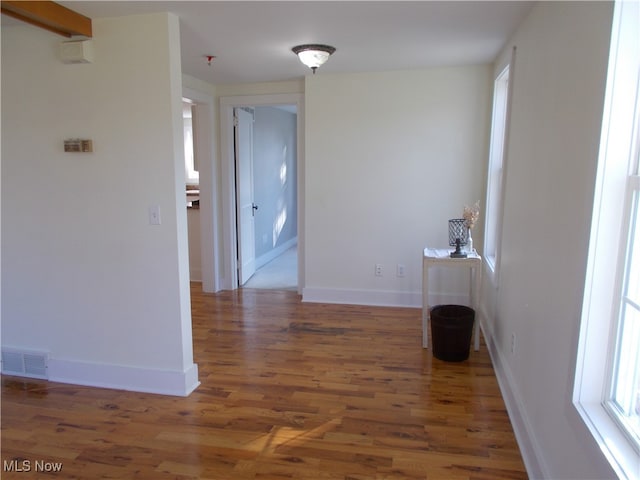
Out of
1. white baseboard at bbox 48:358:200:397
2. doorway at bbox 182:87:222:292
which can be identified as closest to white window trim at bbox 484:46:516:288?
white baseboard at bbox 48:358:200:397

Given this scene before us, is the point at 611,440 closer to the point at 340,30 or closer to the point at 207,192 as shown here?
the point at 340,30

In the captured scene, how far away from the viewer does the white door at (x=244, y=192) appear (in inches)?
202

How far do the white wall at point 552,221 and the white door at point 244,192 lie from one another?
3121 millimetres

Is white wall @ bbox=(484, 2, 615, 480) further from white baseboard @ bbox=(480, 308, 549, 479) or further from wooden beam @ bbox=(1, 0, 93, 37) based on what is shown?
wooden beam @ bbox=(1, 0, 93, 37)

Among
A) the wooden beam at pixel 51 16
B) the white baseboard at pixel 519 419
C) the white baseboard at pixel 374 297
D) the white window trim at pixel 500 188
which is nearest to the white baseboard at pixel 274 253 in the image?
the white baseboard at pixel 374 297

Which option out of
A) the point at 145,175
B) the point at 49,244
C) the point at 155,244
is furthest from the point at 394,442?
the point at 49,244

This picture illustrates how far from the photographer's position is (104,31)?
8.64ft

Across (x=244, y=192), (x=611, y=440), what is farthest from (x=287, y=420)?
(x=244, y=192)

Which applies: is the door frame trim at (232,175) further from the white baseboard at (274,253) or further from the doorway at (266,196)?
the white baseboard at (274,253)

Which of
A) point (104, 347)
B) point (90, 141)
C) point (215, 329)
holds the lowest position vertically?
point (215, 329)

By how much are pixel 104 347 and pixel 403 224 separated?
283 cm

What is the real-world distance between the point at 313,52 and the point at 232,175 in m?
2.18

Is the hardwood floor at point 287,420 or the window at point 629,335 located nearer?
the window at point 629,335

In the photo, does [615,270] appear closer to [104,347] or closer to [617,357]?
[617,357]
